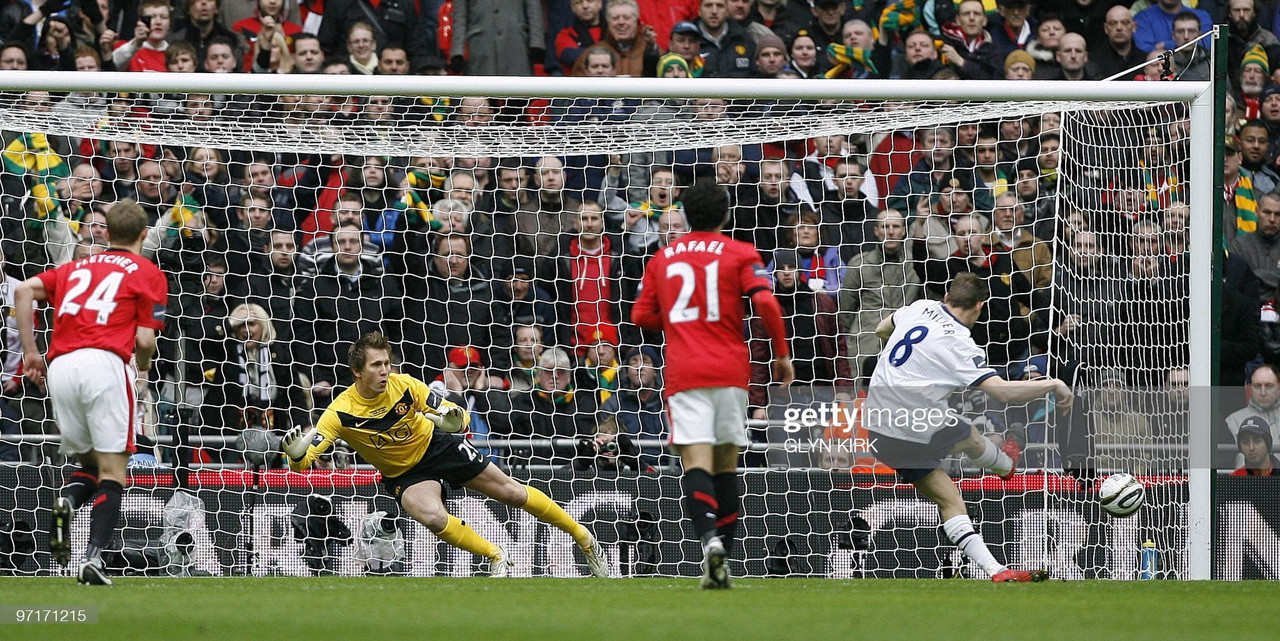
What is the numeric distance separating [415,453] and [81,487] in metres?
1.87

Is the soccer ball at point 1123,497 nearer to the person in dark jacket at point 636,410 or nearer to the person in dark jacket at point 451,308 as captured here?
the person in dark jacket at point 636,410

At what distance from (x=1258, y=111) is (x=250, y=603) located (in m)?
9.56

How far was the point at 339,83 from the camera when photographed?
343 inches

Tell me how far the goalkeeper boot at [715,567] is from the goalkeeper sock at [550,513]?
1883 millimetres

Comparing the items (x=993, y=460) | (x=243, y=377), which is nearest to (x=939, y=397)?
(x=993, y=460)

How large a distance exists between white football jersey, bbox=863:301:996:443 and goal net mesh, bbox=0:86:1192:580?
172cm

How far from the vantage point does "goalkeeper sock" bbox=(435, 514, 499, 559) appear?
8.45m

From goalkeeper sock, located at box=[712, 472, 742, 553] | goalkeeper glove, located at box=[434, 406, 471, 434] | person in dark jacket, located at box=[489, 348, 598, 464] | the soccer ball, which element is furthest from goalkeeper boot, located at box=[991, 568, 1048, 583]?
person in dark jacket, located at box=[489, 348, 598, 464]

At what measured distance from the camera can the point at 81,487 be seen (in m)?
7.20

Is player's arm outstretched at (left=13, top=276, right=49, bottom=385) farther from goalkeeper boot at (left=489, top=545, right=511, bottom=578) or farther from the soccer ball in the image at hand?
the soccer ball

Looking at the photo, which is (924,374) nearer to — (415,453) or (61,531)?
(415,453)

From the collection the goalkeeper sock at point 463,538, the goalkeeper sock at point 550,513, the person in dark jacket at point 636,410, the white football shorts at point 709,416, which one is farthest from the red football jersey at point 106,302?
the person in dark jacket at point 636,410

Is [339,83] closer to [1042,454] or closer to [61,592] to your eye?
[61,592]

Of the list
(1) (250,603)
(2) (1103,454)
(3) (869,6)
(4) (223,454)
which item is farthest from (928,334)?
(3) (869,6)
